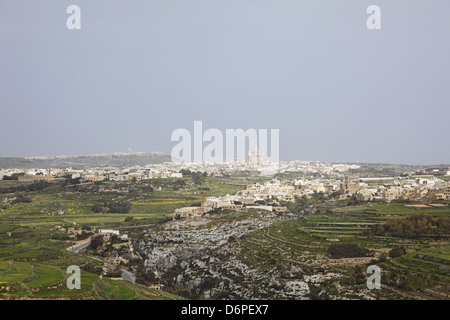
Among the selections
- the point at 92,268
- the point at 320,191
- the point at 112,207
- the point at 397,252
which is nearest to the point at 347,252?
the point at 397,252

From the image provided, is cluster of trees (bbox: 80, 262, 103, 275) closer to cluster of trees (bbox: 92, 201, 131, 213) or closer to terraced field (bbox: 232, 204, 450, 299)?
terraced field (bbox: 232, 204, 450, 299)

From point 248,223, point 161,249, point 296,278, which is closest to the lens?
point 296,278

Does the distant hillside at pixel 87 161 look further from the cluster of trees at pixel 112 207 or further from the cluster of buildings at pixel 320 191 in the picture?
the cluster of trees at pixel 112 207

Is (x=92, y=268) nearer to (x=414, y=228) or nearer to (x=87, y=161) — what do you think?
(x=414, y=228)
